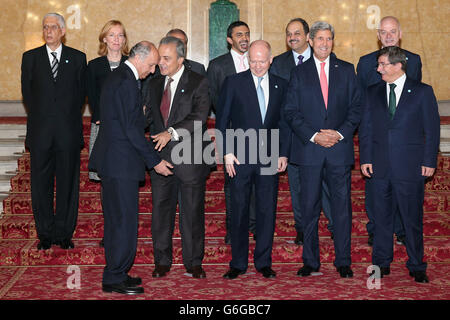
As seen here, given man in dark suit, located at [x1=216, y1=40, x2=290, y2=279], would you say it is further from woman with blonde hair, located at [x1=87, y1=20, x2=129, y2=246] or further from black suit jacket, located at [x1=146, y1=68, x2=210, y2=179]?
woman with blonde hair, located at [x1=87, y1=20, x2=129, y2=246]

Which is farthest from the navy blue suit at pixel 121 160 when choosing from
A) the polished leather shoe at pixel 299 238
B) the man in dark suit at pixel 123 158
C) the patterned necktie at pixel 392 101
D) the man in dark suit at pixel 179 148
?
the patterned necktie at pixel 392 101

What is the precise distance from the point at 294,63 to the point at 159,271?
7.40ft

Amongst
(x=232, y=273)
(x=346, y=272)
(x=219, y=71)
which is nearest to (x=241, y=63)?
(x=219, y=71)

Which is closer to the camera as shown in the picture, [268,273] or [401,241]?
[268,273]

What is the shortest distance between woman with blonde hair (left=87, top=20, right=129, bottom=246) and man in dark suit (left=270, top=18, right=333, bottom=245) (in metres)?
1.43

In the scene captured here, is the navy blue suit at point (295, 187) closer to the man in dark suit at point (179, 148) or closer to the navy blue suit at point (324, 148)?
the navy blue suit at point (324, 148)

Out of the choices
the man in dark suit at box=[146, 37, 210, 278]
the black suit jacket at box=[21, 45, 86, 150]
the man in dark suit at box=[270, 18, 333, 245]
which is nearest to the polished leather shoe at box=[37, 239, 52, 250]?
the black suit jacket at box=[21, 45, 86, 150]

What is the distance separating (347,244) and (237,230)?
34.9 inches

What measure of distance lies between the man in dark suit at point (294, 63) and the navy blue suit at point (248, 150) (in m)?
0.56

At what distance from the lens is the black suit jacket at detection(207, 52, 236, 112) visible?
540cm

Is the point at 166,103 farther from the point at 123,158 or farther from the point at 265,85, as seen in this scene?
the point at 265,85

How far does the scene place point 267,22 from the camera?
8.91 m

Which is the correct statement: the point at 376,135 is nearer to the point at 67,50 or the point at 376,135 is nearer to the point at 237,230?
the point at 237,230

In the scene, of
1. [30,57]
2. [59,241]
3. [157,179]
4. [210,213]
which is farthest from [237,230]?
[30,57]
